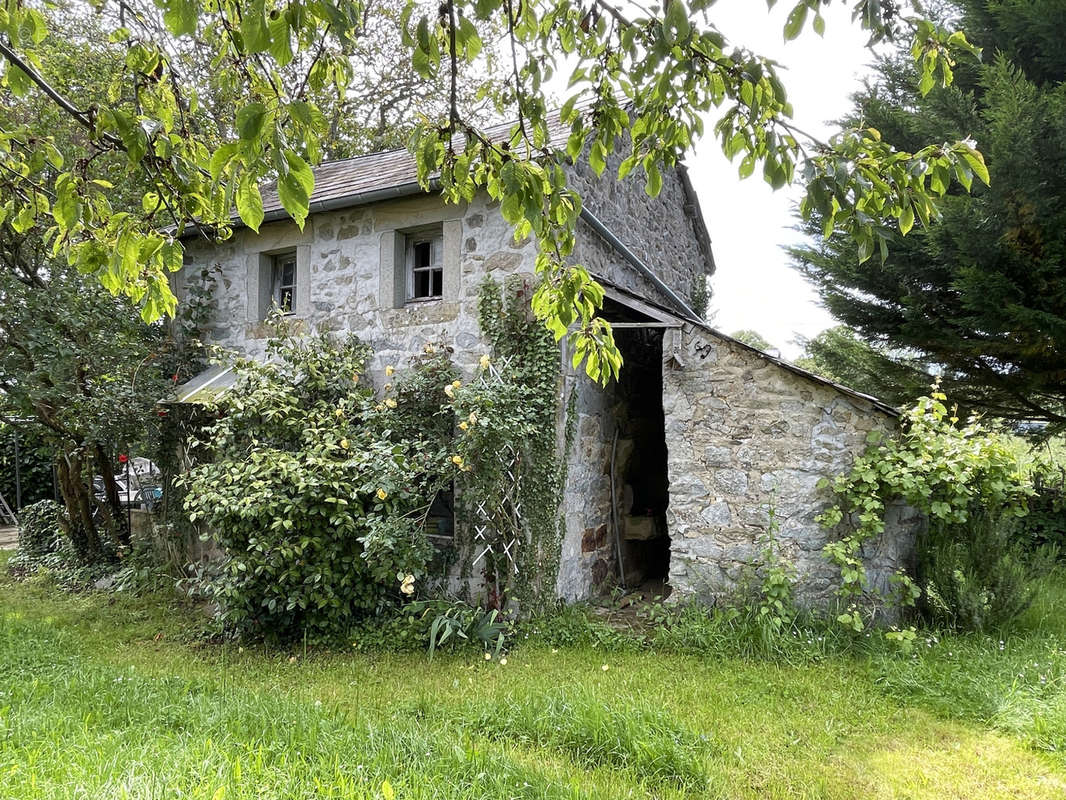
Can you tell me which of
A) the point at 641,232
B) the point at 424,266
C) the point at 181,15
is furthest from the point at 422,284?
the point at 181,15

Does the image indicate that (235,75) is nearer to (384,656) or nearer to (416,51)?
(416,51)

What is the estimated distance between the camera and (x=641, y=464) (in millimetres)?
7969

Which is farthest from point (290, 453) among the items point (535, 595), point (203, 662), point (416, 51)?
point (416, 51)

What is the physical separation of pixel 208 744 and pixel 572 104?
3355 mm

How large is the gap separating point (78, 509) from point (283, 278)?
456 cm

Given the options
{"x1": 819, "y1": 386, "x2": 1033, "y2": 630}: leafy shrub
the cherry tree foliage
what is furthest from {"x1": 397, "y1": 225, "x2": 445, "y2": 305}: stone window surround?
{"x1": 819, "y1": 386, "x2": 1033, "y2": 630}: leafy shrub

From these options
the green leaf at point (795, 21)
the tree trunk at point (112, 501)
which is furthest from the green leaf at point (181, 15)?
the tree trunk at point (112, 501)

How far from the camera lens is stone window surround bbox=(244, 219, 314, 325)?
726 cm

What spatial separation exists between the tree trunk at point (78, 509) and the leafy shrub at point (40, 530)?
0.62m

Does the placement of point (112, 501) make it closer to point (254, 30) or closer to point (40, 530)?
point (40, 530)

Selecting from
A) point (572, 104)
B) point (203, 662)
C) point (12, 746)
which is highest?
point (572, 104)

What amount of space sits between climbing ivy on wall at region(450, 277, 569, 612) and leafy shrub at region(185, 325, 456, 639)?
0.42 metres

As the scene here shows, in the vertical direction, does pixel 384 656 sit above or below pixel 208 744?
below

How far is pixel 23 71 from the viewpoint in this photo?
2.45 metres
